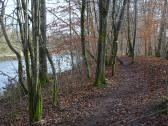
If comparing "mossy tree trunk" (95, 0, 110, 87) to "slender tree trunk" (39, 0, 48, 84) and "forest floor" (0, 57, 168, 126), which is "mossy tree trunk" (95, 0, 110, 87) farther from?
"slender tree trunk" (39, 0, 48, 84)

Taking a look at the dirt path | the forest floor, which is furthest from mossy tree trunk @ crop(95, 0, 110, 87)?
the dirt path

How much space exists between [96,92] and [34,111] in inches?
194

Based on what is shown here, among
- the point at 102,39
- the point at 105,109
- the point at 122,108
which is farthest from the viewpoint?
the point at 102,39

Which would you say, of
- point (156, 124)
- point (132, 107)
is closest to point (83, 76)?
point (132, 107)

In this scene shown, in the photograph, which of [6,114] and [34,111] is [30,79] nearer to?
[34,111]

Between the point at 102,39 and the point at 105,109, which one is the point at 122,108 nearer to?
the point at 105,109

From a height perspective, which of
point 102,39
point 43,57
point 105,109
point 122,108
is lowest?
point 105,109

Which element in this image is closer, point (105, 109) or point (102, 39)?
point (105, 109)

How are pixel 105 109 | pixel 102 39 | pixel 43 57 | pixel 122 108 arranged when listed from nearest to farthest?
pixel 122 108 → pixel 105 109 → pixel 102 39 → pixel 43 57

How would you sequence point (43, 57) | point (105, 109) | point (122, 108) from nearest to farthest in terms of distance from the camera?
point (122, 108) < point (105, 109) < point (43, 57)

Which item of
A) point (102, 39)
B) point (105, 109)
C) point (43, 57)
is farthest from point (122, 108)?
point (43, 57)

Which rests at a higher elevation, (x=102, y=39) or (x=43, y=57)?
(x=102, y=39)

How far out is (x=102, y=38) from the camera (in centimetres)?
1620

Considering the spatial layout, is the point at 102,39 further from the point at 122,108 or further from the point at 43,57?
the point at 122,108
